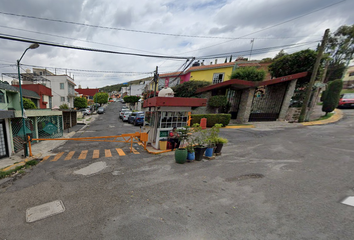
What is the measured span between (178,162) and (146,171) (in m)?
1.56

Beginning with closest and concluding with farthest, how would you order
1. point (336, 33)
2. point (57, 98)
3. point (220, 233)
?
point (220, 233) < point (336, 33) < point (57, 98)

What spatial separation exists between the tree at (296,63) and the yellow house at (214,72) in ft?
22.3

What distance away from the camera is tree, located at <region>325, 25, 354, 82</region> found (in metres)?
24.5

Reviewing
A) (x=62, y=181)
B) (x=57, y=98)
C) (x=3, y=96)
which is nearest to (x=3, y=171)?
(x=62, y=181)

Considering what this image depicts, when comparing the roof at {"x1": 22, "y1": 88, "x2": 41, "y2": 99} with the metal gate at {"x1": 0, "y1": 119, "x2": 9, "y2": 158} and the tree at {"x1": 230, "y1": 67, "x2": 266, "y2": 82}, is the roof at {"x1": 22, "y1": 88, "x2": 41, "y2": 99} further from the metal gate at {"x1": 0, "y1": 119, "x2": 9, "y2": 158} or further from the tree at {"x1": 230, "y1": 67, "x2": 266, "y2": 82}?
the tree at {"x1": 230, "y1": 67, "x2": 266, "y2": 82}

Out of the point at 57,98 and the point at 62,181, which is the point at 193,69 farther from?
the point at 57,98

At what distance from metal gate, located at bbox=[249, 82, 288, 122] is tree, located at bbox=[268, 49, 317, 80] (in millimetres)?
3561

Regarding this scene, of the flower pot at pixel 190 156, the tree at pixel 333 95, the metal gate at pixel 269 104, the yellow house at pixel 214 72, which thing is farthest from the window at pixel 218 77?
the flower pot at pixel 190 156

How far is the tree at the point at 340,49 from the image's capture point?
24547 millimetres

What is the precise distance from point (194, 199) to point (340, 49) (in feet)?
132

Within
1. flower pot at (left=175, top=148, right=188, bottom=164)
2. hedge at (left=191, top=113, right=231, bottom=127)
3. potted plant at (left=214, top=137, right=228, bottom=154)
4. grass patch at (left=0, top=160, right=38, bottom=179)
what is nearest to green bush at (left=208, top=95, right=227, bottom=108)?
hedge at (left=191, top=113, right=231, bottom=127)

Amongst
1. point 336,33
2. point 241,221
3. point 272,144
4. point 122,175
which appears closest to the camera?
point 241,221

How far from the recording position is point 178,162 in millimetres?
6770

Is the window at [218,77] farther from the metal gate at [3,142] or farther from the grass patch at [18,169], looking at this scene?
the metal gate at [3,142]
